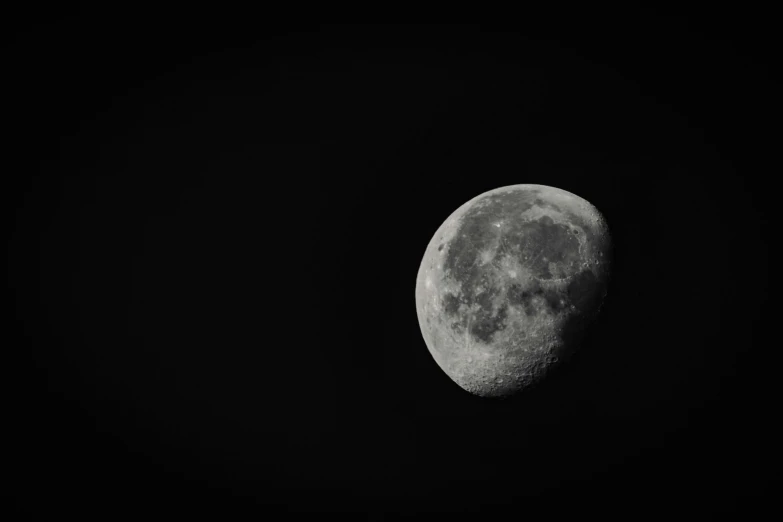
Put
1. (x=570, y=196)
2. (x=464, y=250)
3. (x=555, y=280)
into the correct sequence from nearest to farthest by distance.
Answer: (x=555, y=280), (x=464, y=250), (x=570, y=196)

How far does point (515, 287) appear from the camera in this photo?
2.75 m

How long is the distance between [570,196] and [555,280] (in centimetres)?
68

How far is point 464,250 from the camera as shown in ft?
9.65

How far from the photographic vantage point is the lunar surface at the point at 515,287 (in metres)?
2.76

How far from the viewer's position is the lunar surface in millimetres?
2756

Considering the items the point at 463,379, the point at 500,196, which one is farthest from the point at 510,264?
the point at 463,379

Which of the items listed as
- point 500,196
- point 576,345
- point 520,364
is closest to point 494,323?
point 520,364

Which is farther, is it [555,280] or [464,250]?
[464,250]

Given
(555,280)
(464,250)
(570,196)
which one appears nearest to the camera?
(555,280)

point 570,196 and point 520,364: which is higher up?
point 570,196

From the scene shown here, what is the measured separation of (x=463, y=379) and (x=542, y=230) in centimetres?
100

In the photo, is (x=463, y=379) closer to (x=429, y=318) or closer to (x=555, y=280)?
(x=429, y=318)

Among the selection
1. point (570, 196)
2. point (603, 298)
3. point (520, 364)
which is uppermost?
point (570, 196)

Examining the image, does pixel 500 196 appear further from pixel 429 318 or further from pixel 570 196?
pixel 429 318
